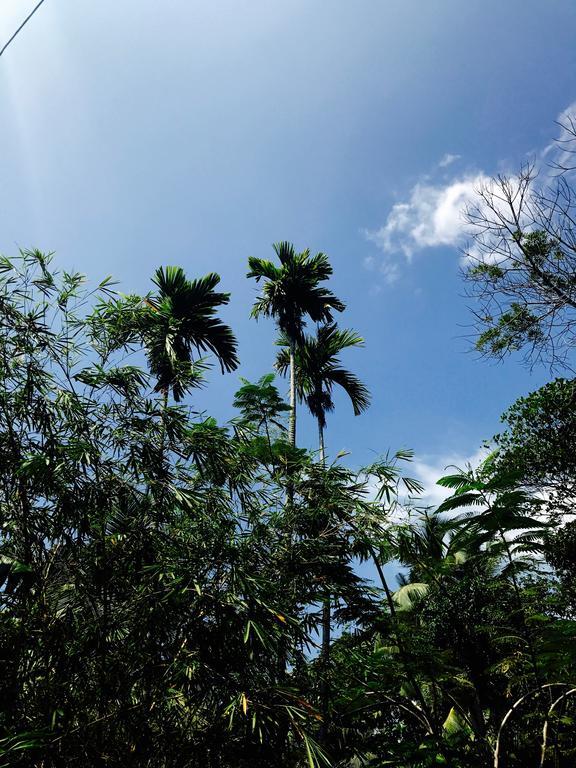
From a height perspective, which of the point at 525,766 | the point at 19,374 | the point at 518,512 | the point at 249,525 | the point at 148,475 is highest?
the point at 19,374

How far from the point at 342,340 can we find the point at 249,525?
31.0 feet

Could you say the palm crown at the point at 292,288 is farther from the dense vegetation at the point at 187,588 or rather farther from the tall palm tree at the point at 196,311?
the dense vegetation at the point at 187,588

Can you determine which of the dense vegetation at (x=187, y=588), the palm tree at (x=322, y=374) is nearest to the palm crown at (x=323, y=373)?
the palm tree at (x=322, y=374)

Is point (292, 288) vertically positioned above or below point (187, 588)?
above

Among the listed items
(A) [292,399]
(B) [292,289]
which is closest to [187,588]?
(A) [292,399]

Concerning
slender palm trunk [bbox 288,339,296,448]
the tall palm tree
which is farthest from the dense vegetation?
the tall palm tree

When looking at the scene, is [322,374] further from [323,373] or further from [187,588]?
[187,588]

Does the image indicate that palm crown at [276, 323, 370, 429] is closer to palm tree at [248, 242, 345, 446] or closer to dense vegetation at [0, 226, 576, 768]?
palm tree at [248, 242, 345, 446]

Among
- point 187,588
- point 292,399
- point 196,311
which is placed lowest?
point 187,588

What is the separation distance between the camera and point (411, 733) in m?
4.58

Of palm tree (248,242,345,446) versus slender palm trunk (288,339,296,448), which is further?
palm tree (248,242,345,446)

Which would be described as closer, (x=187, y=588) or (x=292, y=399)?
(x=187, y=588)

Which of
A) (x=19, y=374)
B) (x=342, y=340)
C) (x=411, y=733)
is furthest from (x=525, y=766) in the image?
(x=342, y=340)

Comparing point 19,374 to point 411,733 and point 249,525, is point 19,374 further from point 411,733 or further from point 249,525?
point 411,733
